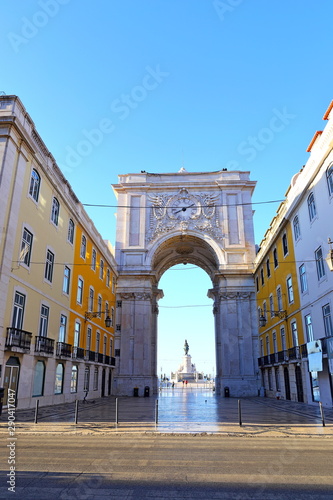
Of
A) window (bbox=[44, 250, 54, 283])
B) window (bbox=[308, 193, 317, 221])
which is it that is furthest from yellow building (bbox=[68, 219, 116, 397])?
window (bbox=[308, 193, 317, 221])

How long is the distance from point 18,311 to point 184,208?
29.3 m

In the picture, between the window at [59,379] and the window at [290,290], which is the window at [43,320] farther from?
the window at [290,290]

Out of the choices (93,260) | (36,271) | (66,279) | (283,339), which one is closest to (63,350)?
(66,279)

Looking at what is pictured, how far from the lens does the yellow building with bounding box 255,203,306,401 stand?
84.3ft

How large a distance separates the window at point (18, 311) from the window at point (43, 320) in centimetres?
235

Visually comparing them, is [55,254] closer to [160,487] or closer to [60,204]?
[60,204]

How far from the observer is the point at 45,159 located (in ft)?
72.4

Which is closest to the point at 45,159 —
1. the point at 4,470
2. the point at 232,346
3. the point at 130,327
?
the point at 4,470

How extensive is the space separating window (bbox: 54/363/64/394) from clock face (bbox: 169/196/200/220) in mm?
25488

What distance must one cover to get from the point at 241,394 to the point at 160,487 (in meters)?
34.8

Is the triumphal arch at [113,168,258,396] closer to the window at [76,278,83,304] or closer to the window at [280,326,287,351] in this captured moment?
the window at [280,326,287,351]

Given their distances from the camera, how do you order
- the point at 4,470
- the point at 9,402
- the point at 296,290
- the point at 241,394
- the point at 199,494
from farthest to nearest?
the point at 241,394 → the point at 296,290 → the point at 9,402 → the point at 4,470 → the point at 199,494

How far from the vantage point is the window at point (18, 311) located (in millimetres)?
17891

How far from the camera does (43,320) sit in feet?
69.9
